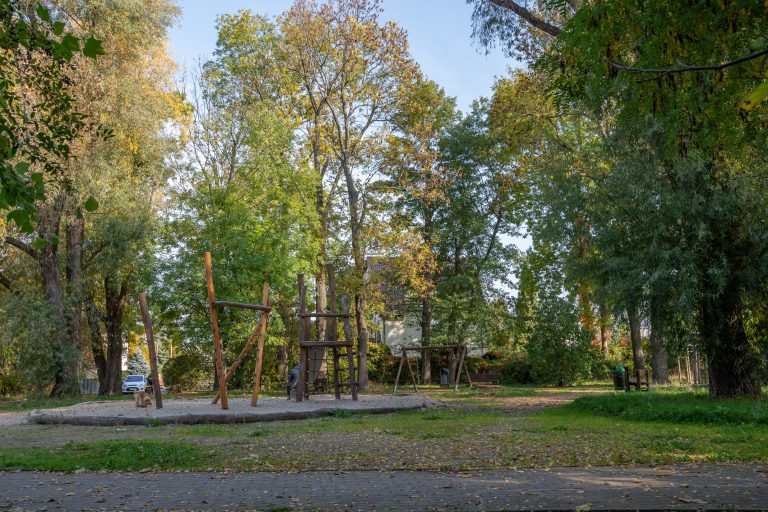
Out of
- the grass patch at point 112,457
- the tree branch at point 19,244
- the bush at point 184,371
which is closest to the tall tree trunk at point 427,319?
the bush at point 184,371

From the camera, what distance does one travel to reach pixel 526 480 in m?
7.42

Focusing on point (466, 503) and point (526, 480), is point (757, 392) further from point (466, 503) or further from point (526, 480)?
point (466, 503)

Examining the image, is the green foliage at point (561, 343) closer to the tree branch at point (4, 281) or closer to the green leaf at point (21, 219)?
the tree branch at point (4, 281)

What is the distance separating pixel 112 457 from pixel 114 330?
25305 millimetres

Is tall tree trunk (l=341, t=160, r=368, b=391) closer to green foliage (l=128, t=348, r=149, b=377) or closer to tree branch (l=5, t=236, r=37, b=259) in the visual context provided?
tree branch (l=5, t=236, r=37, b=259)

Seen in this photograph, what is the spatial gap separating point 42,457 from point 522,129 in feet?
57.0

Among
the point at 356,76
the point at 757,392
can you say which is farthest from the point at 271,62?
the point at 757,392

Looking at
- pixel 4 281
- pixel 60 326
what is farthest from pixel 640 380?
pixel 4 281

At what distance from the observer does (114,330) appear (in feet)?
108

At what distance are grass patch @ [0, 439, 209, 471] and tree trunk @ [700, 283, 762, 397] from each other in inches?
473

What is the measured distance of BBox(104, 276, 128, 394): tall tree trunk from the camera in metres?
32.9

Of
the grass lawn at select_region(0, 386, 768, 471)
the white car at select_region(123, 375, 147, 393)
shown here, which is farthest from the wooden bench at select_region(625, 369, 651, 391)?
the white car at select_region(123, 375, 147, 393)

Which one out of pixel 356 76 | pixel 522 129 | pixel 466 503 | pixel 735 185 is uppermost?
pixel 356 76

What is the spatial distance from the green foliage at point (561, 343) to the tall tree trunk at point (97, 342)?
19.8 m
